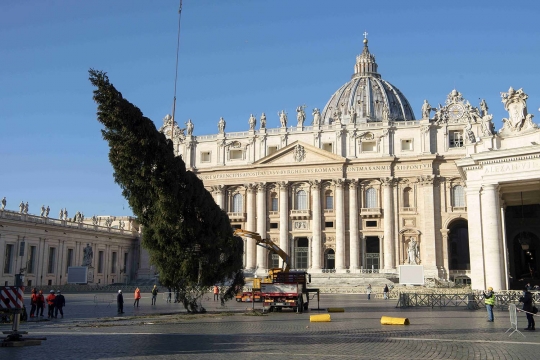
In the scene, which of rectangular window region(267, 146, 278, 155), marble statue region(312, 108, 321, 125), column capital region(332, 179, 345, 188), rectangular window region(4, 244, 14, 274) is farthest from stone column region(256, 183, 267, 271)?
rectangular window region(4, 244, 14, 274)

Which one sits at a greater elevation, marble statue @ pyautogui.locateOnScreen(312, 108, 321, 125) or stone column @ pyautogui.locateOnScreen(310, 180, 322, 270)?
marble statue @ pyautogui.locateOnScreen(312, 108, 321, 125)

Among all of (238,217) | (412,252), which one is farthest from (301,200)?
(412,252)

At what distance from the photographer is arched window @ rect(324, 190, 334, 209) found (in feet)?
216

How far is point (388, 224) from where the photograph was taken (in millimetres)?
62656

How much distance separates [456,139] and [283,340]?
52340 millimetres

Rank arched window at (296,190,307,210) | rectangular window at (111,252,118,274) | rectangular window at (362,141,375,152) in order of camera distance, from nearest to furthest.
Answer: rectangular window at (362,141,375,152), arched window at (296,190,307,210), rectangular window at (111,252,118,274)

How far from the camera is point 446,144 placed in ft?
205

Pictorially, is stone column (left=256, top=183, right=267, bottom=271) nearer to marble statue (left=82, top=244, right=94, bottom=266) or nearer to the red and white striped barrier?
marble statue (left=82, top=244, right=94, bottom=266)

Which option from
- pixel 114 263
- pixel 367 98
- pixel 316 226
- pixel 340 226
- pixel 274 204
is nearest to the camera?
pixel 340 226

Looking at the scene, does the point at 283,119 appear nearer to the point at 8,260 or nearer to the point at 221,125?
the point at 221,125

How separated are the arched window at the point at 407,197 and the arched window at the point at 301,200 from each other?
435 inches

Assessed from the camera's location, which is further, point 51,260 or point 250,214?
point 250,214

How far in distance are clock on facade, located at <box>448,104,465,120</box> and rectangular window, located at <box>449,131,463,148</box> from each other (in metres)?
1.69

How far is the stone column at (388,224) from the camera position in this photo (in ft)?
203
